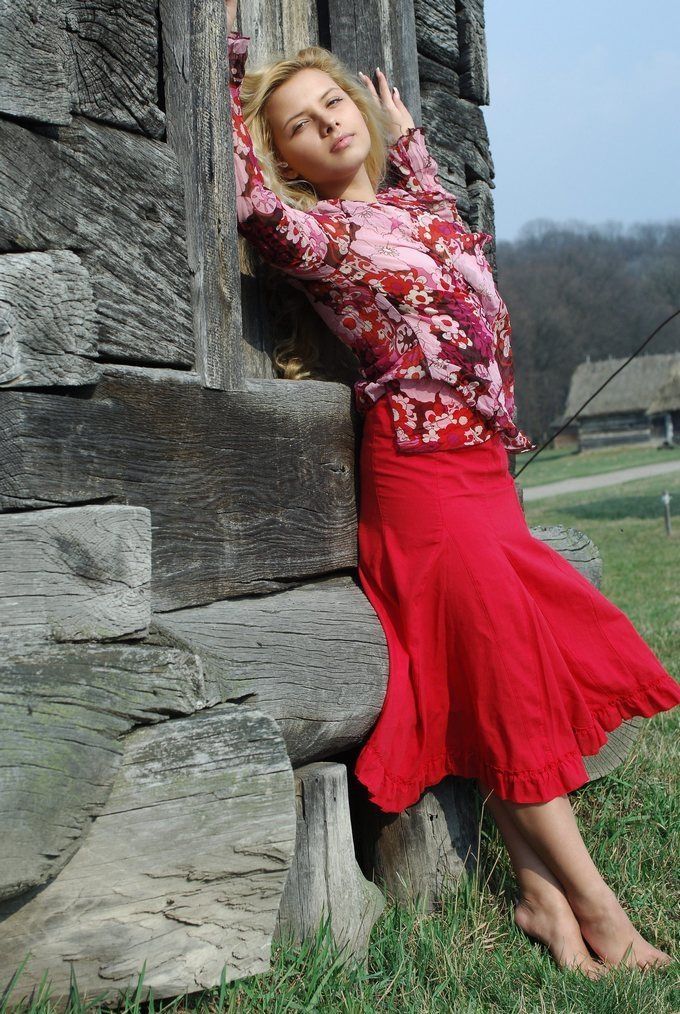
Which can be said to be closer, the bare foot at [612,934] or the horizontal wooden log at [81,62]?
the horizontal wooden log at [81,62]

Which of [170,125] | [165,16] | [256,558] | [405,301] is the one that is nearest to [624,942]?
[256,558]

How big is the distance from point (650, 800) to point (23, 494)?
207cm

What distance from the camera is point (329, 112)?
2.63 meters

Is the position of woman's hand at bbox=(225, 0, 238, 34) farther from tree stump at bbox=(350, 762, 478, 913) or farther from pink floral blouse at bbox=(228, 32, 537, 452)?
tree stump at bbox=(350, 762, 478, 913)

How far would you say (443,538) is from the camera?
97.5 inches

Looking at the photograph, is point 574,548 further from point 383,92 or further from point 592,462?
point 592,462

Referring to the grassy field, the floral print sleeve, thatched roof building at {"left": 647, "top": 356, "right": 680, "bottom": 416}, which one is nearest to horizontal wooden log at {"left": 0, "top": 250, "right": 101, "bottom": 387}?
the floral print sleeve

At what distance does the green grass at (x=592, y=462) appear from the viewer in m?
31.0

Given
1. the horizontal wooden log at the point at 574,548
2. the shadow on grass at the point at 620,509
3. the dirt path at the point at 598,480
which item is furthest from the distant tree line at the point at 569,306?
the horizontal wooden log at the point at 574,548

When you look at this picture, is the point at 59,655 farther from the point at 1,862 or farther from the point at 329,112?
the point at 329,112

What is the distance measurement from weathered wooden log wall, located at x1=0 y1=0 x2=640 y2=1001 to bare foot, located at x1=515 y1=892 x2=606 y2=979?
0.23 m

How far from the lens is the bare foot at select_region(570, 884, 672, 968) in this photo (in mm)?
2219

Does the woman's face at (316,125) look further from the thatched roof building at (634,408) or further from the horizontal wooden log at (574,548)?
the thatched roof building at (634,408)

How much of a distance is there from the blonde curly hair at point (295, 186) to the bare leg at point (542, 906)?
1185mm
